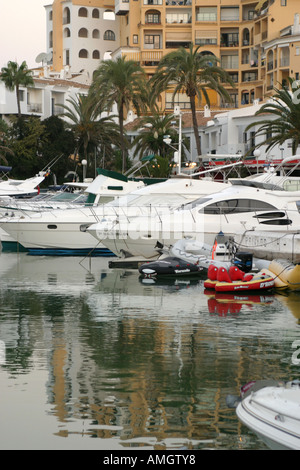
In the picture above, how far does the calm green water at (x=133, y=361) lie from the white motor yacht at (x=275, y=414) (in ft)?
1.28

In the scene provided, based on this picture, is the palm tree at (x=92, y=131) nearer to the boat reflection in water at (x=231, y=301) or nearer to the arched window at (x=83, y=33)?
the boat reflection in water at (x=231, y=301)

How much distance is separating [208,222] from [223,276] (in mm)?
5976

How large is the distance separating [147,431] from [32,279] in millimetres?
15425

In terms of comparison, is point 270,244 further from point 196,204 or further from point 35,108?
point 35,108

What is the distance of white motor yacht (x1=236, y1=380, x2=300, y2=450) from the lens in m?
9.46

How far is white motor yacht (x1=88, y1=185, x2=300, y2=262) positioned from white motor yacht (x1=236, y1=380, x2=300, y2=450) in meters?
17.5

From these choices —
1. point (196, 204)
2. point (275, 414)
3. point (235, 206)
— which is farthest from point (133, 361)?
point (196, 204)

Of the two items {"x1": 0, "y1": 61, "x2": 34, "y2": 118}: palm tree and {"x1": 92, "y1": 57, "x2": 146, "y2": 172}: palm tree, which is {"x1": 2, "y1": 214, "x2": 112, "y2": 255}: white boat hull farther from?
{"x1": 0, "y1": 61, "x2": 34, "y2": 118}: palm tree

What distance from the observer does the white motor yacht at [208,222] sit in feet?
92.1

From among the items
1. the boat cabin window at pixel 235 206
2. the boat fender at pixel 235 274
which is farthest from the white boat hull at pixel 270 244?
the boat fender at pixel 235 274

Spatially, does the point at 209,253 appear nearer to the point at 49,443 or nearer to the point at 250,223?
the point at 250,223

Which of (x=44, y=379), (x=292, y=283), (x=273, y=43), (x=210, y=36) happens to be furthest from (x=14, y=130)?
(x=44, y=379)

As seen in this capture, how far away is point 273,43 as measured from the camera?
314 ft
